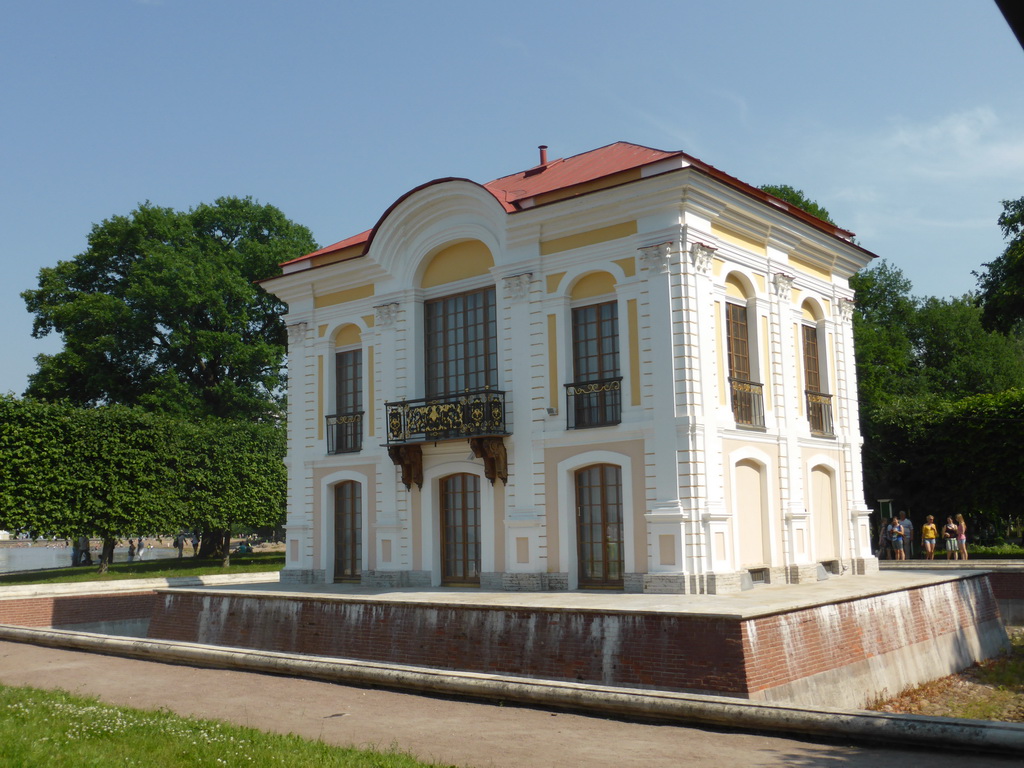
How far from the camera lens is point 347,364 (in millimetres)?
23781

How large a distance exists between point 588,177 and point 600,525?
712 cm

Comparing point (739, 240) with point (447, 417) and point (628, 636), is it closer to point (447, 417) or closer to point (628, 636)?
point (447, 417)

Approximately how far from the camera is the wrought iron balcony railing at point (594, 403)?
61.3 ft

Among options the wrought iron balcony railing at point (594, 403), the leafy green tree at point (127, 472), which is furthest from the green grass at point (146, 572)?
the wrought iron balcony railing at point (594, 403)

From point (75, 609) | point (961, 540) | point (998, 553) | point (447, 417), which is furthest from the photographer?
point (998, 553)

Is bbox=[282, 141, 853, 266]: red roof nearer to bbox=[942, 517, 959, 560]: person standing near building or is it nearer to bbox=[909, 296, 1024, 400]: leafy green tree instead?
bbox=[942, 517, 959, 560]: person standing near building

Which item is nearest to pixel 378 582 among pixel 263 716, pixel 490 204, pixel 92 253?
pixel 490 204

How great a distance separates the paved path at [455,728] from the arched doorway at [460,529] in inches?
274

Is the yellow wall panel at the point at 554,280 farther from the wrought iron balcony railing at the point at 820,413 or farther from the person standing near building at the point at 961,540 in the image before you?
the person standing near building at the point at 961,540

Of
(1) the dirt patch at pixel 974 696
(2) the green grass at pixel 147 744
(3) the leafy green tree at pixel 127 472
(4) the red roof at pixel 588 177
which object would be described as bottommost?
(1) the dirt patch at pixel 974 696

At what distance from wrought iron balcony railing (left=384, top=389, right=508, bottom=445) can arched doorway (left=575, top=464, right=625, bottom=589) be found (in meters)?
2.11

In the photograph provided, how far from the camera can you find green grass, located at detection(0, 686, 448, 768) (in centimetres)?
834

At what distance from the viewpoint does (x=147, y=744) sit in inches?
357

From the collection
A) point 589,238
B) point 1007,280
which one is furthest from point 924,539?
point 589,238
